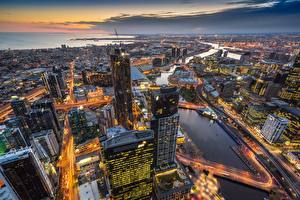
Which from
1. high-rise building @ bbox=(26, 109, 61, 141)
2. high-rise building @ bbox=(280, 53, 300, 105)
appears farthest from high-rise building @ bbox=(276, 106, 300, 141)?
high-rise building @ bbox=(26, 109, 61, 141)

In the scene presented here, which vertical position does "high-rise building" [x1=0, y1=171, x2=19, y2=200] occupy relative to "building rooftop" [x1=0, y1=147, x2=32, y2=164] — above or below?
below

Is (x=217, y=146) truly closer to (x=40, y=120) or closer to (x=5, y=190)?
(x=5, y=190)

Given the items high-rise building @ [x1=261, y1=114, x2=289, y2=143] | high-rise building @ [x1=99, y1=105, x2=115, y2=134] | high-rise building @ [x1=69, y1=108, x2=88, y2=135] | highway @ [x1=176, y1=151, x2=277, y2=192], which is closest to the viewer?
highway @ [x1=176, y1=151, x2=277, y2=192]

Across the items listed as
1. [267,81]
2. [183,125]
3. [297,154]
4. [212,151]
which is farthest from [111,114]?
[267,81]

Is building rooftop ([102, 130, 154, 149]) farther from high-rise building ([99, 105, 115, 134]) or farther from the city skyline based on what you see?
high-rise building ([99, 105, 115, 134])

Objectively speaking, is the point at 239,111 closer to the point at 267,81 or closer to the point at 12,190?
the point at 267,81

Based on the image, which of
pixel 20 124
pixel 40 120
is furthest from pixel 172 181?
pixel 20 124

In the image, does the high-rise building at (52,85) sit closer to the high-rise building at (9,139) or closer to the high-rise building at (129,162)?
the high-rise building at (9,139)
